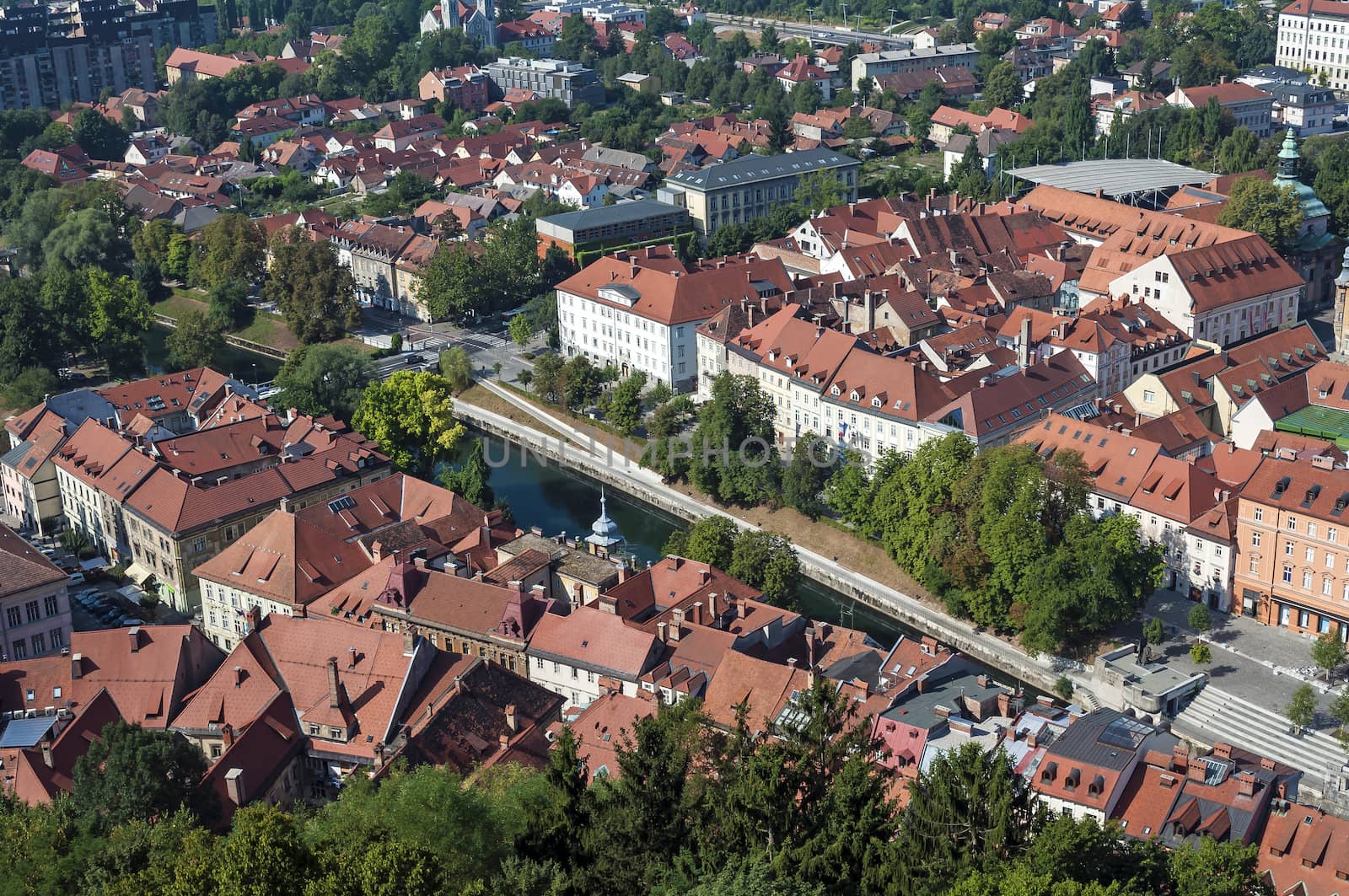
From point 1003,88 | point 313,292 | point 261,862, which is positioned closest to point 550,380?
point 313,292

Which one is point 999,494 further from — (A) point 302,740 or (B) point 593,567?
(A) point 302,740

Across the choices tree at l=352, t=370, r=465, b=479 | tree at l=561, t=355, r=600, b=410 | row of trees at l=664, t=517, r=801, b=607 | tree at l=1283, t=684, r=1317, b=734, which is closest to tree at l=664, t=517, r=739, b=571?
row of trees at l=664, t=517, r=801, b=607

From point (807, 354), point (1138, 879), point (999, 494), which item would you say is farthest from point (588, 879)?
point (807, 354)

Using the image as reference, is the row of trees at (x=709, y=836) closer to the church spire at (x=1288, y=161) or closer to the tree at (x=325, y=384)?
the tree at (x=325, y=384)

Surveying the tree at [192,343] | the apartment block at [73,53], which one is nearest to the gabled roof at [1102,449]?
the tree at [192,343]

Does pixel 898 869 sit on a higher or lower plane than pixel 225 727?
higher

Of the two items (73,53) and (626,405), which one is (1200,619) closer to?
(626,405)
